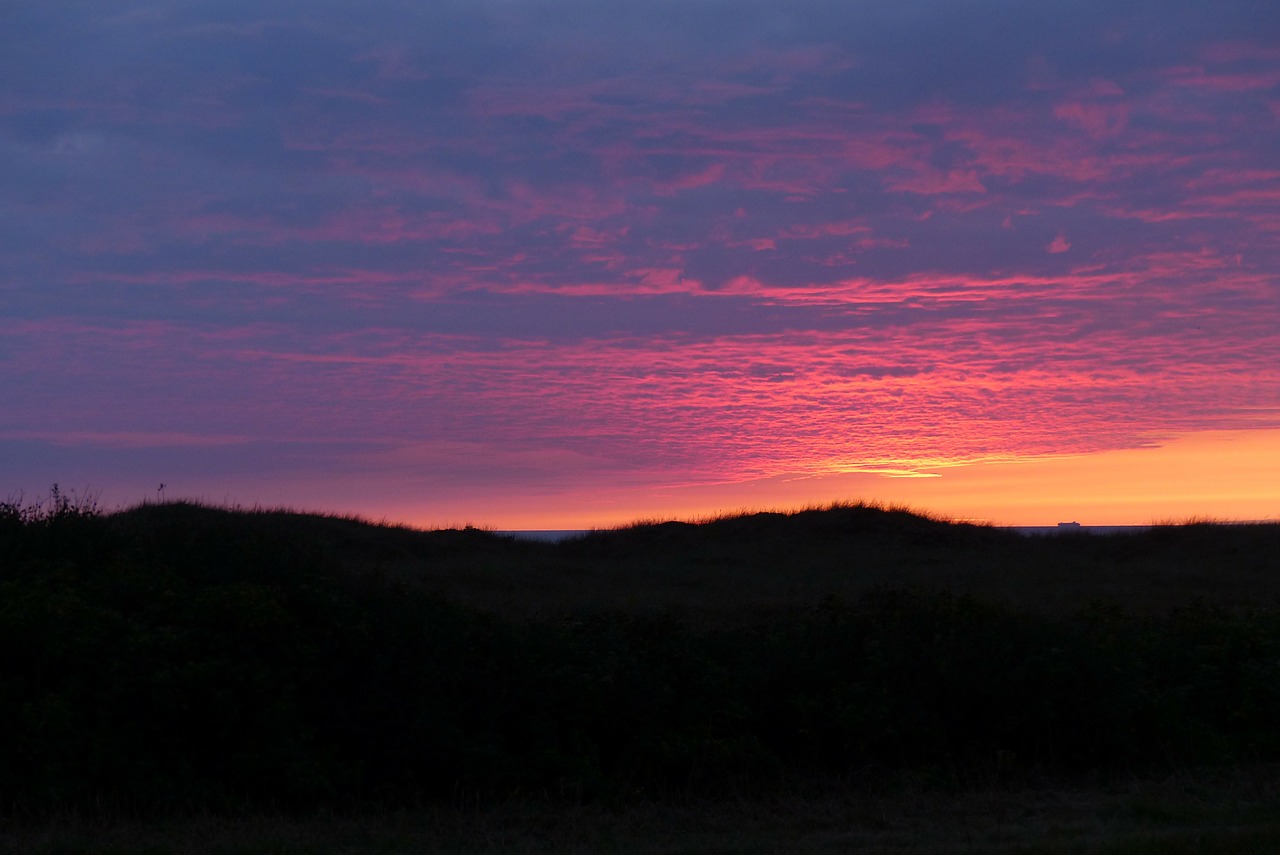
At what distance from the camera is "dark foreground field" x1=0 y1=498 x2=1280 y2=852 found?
8602 millimetres

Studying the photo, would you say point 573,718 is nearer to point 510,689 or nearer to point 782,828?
point 510,689

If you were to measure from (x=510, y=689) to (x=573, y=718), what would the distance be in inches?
26.2

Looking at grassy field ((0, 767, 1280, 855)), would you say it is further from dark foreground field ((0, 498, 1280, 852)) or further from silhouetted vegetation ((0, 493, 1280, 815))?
silhouetted vegetation ((0, 493, 1280, 815))

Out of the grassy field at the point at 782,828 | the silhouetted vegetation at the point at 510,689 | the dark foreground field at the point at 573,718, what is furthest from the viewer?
the silhouetted vegetation at the point at 510,689

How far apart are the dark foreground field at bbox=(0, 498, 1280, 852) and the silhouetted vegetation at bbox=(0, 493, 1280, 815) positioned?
0.09 feet

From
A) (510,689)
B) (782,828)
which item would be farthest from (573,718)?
(782,828)

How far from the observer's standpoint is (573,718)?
10.3 meters

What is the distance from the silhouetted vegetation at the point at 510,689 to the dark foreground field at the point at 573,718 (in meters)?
0.03

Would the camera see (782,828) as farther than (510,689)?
No

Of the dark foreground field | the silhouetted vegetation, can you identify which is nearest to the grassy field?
the dark foreground field

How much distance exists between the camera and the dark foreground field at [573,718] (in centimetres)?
860

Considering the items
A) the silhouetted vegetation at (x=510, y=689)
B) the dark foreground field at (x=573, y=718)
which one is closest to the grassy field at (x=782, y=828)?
the dark foreground field at (x=573, y=718)

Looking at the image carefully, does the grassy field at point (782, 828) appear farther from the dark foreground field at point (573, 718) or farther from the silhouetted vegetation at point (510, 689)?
the silhouetted vegetation at point (510, 689)

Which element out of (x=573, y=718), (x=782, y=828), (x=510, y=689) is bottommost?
(x=782, y=828)
